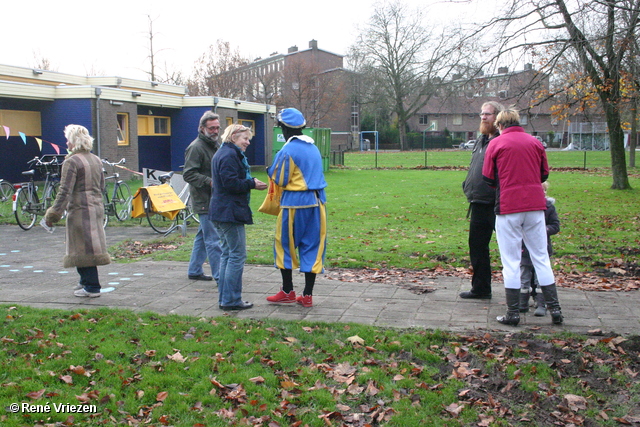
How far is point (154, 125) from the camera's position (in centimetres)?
2873

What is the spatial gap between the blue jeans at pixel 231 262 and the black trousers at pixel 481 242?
7.67 feet

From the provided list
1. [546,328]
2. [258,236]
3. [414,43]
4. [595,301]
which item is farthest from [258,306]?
[414,43]

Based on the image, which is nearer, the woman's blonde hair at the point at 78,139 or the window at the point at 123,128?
the woman's blonde hair at the point at 78,139

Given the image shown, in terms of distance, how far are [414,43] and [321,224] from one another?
181 ft

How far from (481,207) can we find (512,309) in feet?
4.04

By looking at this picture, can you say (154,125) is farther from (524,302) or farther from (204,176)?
(524,302)

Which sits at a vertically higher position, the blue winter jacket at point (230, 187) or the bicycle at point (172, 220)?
the blue winter jacket at point (230, 187)

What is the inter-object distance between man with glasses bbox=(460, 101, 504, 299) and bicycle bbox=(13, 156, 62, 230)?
29.5 feet

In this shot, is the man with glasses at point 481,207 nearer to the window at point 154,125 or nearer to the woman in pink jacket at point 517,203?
the woman in pink jacket at point 517,203

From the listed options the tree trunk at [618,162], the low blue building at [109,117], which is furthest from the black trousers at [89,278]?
the tree trunk at [618,162]

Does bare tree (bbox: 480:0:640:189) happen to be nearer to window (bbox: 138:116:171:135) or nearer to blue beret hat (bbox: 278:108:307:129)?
blue beret hat (bbox: 278:108:307:129)

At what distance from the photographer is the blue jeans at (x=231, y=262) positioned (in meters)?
5.93

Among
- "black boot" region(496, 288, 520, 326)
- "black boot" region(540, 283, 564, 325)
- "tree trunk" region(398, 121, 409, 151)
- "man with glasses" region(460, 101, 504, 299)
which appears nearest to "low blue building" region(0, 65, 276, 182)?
"man with glasses" region(460, 101, 504, 299)
